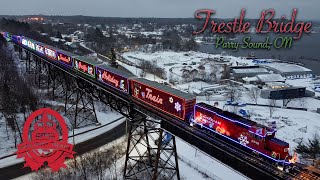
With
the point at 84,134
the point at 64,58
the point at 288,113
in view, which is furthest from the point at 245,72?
the point at 84,134

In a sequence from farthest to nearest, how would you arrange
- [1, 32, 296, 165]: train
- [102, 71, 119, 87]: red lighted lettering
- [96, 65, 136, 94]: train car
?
[102, 71, 119, 87]: red lighted lettering, [96, 65, 136, 94]: train car, [1, 32, 296, 165]: train

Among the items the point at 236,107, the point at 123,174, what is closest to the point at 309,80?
the point at 236,107

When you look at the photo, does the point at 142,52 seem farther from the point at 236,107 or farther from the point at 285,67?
the point at 236,107

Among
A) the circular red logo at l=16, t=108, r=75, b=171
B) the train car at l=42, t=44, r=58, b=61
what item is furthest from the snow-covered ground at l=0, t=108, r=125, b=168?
the train car at l=42, t=44, r=58, b=61

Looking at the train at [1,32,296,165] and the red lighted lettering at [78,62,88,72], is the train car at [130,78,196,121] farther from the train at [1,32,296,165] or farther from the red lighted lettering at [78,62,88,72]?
the red lighted lettering at [78,62,88,72]

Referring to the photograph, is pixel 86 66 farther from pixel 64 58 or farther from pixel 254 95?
pixel 254 95

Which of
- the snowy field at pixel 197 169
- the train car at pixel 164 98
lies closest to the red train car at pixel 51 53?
the snowy field at pixel 197 169
